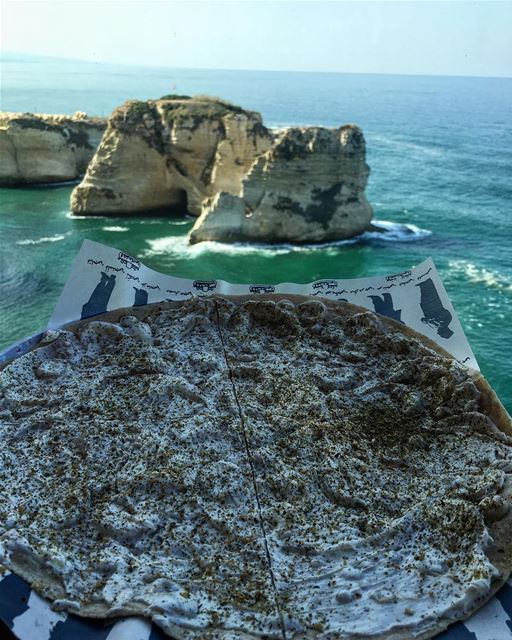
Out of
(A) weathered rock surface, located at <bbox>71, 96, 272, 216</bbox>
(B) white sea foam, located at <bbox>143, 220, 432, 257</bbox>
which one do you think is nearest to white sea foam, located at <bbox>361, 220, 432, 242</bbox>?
(B) white sea foam, located at <bbox>143, 220, 432, 257</bbox>

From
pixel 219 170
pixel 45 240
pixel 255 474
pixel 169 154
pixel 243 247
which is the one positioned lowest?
pixel 45 240

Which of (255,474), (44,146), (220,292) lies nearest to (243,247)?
(44,146)

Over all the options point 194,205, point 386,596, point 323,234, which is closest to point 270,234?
point 323,234

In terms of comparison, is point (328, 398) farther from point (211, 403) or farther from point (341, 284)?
point (341, 284)

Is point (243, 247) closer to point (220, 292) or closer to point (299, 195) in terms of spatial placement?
point (299, 195)

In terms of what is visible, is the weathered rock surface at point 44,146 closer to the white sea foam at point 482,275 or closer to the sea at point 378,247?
the sea at point 378,247

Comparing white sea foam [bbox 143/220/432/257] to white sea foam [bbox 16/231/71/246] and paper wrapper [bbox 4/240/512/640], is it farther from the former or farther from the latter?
paper wrapper [bbox 4/240/512/640]

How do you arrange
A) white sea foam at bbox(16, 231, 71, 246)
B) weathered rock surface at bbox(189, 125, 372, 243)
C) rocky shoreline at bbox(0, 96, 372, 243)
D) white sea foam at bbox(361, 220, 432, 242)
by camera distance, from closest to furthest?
weathered rock surface at bbox(189, 125, 372, 243) → rocky shoreline at bbox(0, 96, 372, 243) → white sea foam at bbox(16, 231, 71, 246) → white sea foam at bbox(361, 220, 432, 242)
